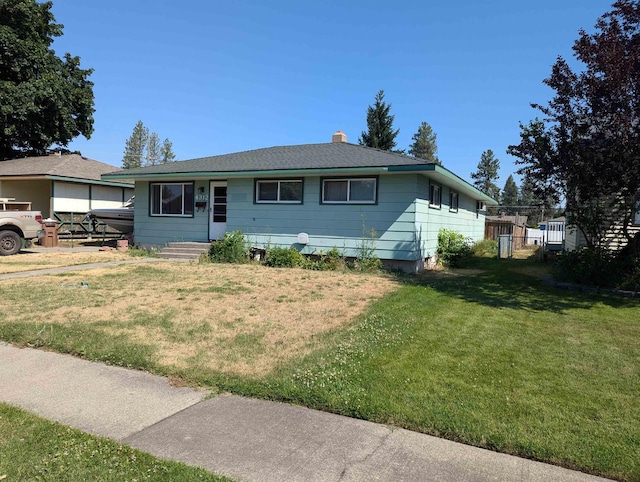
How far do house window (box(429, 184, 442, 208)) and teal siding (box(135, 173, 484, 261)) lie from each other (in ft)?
0.88

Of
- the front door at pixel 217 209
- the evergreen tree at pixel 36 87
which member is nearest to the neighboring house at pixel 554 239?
the front door at pixel 217 209

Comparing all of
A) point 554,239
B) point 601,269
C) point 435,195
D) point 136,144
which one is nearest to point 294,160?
point 435,195

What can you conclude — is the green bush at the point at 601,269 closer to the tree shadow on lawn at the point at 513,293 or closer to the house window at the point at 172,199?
the tree shadow on lawn at the point at 513,293

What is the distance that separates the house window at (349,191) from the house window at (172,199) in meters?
5.49

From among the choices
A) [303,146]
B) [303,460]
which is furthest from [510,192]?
[303,460]

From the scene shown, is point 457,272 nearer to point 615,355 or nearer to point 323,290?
point 323,290

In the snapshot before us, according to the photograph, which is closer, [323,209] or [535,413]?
[535,413]

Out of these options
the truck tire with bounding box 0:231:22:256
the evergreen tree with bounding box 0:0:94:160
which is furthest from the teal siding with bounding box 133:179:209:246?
the evergreen tree with bounding box 0:0:94:160

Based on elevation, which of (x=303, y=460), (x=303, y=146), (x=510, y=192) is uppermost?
(x=510, y=192)

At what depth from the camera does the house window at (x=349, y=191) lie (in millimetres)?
12172

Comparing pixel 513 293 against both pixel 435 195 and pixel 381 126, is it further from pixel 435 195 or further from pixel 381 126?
pixel 381 126

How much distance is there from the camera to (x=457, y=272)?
41.5ft

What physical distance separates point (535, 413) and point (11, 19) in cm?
3320

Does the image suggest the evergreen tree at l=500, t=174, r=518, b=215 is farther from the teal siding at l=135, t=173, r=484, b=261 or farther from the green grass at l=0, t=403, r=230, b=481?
the green grass at l=0, t=403, r=230, b=481
